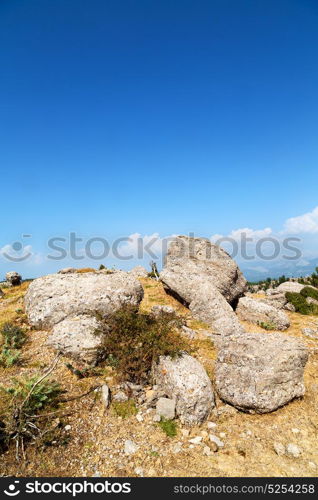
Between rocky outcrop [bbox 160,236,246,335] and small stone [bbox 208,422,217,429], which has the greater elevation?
rocky outcrop [bbox 160,236,246,335]

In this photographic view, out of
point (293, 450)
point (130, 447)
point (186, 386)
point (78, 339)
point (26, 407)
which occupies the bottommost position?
point (293, 450)

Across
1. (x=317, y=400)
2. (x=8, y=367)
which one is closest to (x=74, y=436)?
(x=8, y=367)

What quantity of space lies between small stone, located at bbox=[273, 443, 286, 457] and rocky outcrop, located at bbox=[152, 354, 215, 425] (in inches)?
78.2

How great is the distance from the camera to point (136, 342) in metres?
10.8

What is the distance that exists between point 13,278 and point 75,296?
1611cm

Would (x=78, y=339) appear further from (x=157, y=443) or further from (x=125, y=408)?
(x=157, y=443)

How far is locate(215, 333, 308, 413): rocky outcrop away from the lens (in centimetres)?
882

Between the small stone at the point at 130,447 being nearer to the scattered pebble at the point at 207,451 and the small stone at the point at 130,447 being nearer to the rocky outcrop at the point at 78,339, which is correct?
the scattered pebble at the point at 207,451

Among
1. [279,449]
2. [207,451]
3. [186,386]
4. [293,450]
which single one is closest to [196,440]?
[207,451]

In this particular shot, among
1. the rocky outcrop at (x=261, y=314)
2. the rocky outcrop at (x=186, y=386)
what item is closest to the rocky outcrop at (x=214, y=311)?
the rocky outcrop at (x=261, y=314)

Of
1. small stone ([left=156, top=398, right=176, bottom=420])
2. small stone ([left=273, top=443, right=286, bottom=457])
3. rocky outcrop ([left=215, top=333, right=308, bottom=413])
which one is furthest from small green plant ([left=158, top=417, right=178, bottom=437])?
small stone ([left=273, top=443, right=286, bottom=457])

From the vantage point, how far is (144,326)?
11.5 meters

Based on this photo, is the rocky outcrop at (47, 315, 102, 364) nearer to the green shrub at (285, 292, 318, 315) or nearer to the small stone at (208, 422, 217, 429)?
the small stone at (208, 422, 217, 429)

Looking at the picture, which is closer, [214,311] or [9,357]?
[9,357]
